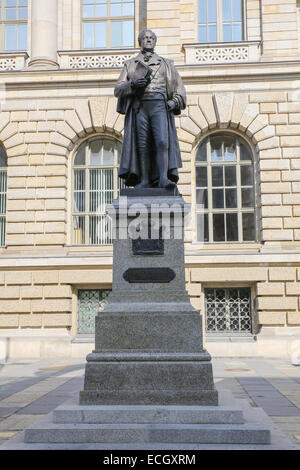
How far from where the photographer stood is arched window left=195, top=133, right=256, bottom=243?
17.7m

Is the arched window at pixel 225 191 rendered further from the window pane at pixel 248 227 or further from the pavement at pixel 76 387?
the pavement at pixel 76 387

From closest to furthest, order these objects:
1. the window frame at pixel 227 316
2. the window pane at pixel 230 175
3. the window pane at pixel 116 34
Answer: the window frame at pixel 227 316 → the window pane at pixel 230 175 → the window pane at pixel 116 34

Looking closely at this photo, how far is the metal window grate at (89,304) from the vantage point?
17.4 meters

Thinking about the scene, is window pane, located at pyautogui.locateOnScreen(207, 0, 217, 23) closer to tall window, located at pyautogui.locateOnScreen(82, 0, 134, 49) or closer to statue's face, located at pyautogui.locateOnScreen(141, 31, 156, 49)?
tall window, located at pyautogui.locateOnScreen(82, 0, 134, 49)

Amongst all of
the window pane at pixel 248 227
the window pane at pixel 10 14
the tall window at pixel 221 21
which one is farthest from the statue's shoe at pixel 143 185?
the window pane at pixel 10 14

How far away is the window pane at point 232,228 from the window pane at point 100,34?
26.4 ft

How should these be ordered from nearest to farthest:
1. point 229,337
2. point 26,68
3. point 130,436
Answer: point 130,436 < point 229,337 < point 26,68

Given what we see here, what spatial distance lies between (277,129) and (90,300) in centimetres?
846

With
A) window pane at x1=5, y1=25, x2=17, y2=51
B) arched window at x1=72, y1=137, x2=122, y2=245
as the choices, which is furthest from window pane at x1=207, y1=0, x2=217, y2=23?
window pane at x1=5, y1=25, x2=17, y2=51

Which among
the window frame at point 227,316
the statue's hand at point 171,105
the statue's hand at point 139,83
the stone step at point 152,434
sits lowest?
the stone step at point 152,434

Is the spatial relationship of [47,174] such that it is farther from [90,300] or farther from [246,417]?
[246,417]

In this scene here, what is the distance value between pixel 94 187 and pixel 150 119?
36.0 feet
